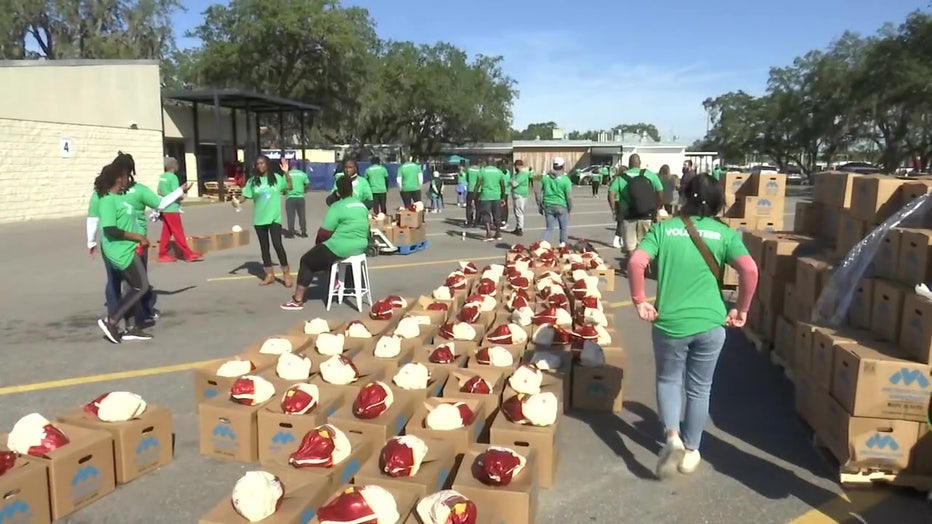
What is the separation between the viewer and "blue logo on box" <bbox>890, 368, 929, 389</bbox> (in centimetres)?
376

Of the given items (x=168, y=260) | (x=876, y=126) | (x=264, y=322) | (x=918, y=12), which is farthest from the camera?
(x=876, y=126)

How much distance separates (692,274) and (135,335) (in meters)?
5.42

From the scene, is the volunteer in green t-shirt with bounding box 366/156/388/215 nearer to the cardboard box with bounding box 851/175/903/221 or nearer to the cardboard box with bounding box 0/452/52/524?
the cardboard box with bounding box 851/175/903/221

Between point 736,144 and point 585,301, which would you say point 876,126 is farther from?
point 585,301

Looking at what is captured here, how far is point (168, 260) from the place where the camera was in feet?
38.9

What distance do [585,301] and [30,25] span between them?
146 ft

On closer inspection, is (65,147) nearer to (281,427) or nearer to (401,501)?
(281,427)

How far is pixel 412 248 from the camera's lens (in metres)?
13.5

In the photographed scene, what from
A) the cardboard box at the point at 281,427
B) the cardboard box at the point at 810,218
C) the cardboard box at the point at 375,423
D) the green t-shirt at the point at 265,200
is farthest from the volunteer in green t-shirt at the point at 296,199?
the cardboard box at the point at 375,423

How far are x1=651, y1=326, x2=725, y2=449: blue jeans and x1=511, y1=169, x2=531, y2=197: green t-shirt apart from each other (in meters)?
11.8

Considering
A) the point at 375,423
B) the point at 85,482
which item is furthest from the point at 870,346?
the point at 85,482

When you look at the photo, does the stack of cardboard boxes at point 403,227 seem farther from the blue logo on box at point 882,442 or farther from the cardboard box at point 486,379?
the blue logo on box at point 882,442

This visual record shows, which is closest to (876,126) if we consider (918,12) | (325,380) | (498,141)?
(918,12)

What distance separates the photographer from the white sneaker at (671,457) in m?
3.97
